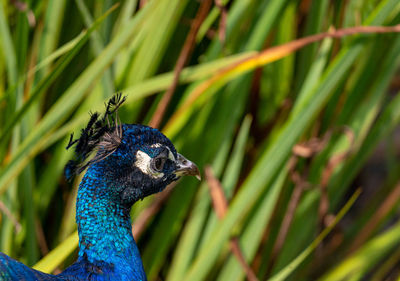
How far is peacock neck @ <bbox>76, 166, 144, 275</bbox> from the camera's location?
3.28ft

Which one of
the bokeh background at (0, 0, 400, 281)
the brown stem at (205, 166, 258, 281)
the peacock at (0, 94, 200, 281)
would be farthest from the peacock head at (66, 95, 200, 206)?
the brown stem at (205, 166, 258, 281)

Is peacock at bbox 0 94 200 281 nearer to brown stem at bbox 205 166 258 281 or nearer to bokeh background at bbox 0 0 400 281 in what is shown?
bokeh background at bbox 0 0 400 281

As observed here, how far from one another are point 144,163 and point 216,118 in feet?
1.13

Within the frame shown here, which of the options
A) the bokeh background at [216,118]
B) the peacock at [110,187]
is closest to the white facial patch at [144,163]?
the peacock at [110,187]

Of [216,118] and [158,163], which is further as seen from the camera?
[216,118]

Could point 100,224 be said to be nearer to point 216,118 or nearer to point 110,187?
point 110,187

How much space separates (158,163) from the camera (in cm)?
105

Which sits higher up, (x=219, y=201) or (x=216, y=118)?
(x=216, y=118)

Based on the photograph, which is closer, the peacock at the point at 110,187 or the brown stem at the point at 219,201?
the peacock at the point at 110,187

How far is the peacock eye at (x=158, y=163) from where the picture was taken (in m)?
1.04

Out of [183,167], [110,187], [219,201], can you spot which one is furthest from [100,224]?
[219,201]

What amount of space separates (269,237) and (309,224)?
10cm

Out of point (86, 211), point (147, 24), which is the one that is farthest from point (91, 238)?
point (147, 24)

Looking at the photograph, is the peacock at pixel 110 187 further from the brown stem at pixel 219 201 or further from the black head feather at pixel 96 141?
the brown stem at pixel 219 201
